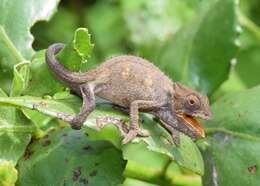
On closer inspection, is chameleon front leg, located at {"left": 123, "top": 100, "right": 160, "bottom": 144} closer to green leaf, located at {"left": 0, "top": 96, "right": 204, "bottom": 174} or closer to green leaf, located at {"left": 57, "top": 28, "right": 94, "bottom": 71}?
green leaf, located at {"left": 0, "top": 96, "right": 204, "bottom": 174}

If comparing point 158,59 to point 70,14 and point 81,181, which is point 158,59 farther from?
point 70,14

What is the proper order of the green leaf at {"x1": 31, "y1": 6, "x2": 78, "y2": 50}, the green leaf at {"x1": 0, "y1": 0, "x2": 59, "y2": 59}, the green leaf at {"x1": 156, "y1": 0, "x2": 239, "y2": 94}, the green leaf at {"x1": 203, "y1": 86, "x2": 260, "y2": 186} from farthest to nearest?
1. the green leaf at {"x1": 31, "y1": 6, "x2": 78, "y2": 50}
2. the green leaf at {"x1": 156, "y1": 0, "x2": 239, "y2": 94}
3. the green leaf at {"x1": 0, "y1": 0, "x2": 59, "y2": 59}
4. the green leaf at {"x1": 203, "y1": 86, "x2": 260, "y2": 186}

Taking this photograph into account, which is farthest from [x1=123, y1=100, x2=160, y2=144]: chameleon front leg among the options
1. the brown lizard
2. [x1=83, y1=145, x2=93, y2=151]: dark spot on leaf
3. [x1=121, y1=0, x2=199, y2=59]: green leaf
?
[x1=121, y1=0, x2=199, y2=59]: green leaf

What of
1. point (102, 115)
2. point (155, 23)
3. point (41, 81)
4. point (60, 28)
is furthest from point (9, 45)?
point (60, 28)

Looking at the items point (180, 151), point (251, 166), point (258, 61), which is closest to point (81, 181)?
point (180, 151)

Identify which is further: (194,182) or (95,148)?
(194,182)

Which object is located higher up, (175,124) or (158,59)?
(175,124)

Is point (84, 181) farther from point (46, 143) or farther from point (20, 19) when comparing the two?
point (20, 19)
